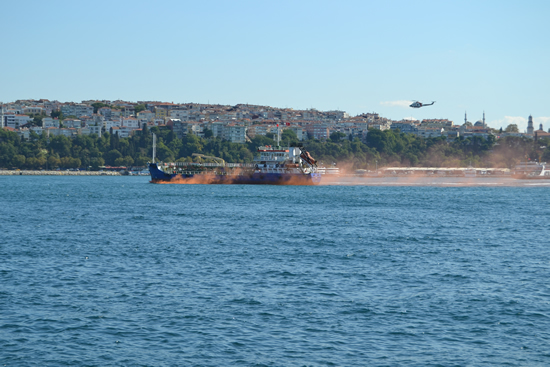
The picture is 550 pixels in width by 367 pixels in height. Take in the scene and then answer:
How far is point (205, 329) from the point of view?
15.8 meters

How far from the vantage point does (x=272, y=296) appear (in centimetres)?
1922

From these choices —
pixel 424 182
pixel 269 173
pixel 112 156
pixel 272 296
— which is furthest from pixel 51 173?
pixel 272 296

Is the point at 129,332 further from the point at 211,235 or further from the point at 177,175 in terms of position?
the point at 177,175

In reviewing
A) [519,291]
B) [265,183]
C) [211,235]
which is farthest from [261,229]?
[265,183]

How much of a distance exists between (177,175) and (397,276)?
8504 centimetres

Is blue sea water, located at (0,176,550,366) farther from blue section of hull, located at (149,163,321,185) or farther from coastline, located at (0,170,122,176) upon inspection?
coastline, located at (0,170,122,176)

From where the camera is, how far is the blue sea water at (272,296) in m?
14.3

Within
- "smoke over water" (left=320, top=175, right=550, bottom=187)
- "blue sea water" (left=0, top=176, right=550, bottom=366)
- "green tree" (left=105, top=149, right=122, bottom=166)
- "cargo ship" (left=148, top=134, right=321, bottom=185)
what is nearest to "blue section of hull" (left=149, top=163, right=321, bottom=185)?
"cargo ship" (left=148, top=134, right=321, bottom=185)

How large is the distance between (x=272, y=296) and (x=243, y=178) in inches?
3267

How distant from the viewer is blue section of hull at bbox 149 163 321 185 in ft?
325

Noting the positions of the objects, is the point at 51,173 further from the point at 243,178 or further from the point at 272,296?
the point at 272,296

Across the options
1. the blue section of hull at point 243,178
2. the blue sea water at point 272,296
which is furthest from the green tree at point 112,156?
the blue sea water at point 272,296

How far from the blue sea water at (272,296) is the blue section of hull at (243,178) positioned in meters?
61.1

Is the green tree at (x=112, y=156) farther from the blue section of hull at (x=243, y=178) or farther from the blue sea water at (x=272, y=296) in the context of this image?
the blue sea water at (x=272, y=296)
